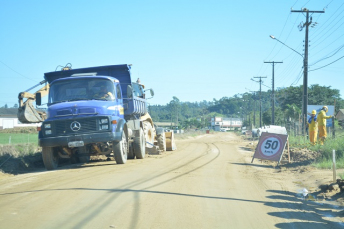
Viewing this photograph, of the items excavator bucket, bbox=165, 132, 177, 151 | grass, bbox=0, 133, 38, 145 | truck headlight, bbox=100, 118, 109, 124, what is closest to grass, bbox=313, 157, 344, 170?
truck headlight, bbox=100, 118, 109, 124

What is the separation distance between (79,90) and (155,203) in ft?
26.1

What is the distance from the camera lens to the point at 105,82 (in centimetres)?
1502

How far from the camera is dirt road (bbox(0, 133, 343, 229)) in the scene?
21.6ft

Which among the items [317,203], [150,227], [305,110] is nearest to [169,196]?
[150,227]

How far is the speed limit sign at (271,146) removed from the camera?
17.1 meters

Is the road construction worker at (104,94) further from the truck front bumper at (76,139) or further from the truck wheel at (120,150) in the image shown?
the truck front bumper at (76,139)

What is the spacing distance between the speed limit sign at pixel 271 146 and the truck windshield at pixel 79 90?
22.0 ft

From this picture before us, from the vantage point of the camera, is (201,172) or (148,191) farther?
(201,172)

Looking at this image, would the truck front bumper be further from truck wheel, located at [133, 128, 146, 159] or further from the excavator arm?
truck wheel, located at [133, 128, 146, 159]

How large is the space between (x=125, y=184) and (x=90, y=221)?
345cm

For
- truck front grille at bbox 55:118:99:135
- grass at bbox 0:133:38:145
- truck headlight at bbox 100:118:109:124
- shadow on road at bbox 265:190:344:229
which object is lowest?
shadow on road at bbox 265:190:344:229

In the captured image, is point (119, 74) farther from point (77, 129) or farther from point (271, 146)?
point (271, 146)

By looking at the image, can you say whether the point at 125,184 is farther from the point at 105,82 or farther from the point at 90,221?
the point at 105,82

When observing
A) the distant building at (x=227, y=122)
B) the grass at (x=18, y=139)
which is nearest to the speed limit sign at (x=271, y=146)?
the grass at (x=18, y=139)
